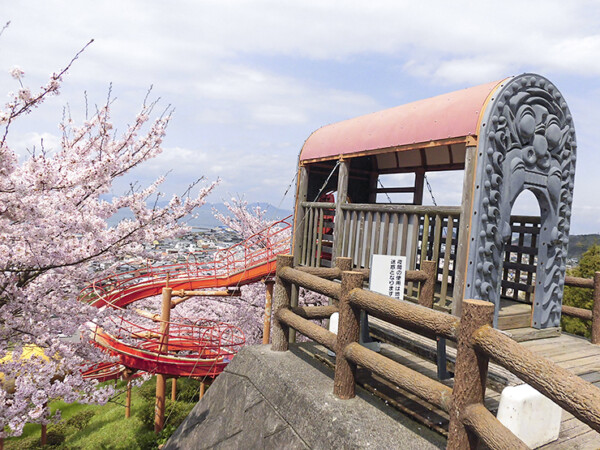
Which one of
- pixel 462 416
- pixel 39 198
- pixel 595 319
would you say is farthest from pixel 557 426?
pixel 39 198

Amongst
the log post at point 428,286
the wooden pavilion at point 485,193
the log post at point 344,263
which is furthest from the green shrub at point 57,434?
the log post at point 428,286

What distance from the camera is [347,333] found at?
10.9 feet

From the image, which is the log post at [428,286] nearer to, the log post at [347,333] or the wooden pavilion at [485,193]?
the wooden pavilion at [485,193]

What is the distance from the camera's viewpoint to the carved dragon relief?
4.28 metres

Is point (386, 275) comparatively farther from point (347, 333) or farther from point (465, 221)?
point (347, 333)

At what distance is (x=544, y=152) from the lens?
479 centimetres

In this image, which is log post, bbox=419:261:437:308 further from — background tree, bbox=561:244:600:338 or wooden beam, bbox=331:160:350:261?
background tree, bbox=561:244:600:338

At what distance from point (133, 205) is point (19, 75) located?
2313mm

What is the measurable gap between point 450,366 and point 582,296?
14366mm

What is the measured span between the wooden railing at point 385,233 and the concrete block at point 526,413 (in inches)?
81.1

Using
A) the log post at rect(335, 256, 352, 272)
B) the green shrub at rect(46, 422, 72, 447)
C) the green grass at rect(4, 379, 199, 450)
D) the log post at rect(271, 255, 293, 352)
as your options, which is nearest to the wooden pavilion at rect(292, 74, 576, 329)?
the log post at rect(335, 256, 352, 272)

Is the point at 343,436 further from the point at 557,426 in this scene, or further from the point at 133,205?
the point at 133,205

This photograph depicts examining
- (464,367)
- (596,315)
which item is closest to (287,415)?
(464,367)

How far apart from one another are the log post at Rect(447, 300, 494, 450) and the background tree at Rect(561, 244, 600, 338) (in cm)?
1502
